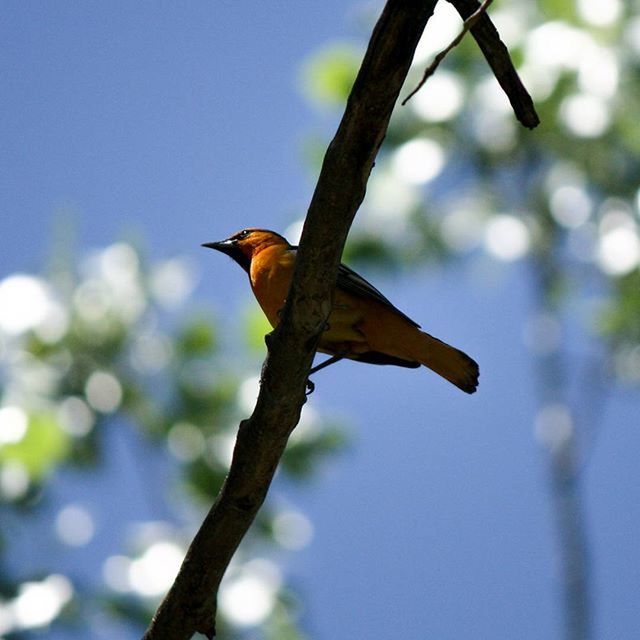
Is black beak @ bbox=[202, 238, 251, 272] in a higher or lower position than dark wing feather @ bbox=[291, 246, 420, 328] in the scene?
higher

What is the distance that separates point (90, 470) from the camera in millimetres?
7051

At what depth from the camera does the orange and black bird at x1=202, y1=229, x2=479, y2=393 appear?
4641 millimetres

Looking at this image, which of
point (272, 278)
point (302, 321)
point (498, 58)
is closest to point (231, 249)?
point (272, 278)

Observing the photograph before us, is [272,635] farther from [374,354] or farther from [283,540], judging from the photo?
[374,354]

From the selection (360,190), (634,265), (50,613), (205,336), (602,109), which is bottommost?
(50,613)

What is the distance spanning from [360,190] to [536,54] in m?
4.87

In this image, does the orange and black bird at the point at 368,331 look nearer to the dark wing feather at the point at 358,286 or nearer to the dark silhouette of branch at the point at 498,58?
the dark wing feather at the point at 358,286

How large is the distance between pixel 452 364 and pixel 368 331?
0.40 metres

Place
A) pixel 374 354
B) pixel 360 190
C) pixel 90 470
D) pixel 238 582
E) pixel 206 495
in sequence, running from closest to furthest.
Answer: pixel 360 190 < pixel 374 354 < pixel 238 582 < pixel 206 495 < pixel 90 470

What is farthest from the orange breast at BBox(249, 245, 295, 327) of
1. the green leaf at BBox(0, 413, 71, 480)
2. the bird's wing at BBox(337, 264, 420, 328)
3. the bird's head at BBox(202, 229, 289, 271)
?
the green leaf at BBox(0, 413, 71, 480)

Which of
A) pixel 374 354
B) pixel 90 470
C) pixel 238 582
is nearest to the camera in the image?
pixel 374 354

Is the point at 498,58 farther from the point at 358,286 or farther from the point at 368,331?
the point at 368,331

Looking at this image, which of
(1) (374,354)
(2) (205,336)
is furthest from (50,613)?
(2) (205,336)

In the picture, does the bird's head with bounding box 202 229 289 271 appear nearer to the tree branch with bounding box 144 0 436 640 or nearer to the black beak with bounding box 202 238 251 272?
the black beak with bounding box 202 238 251 272
